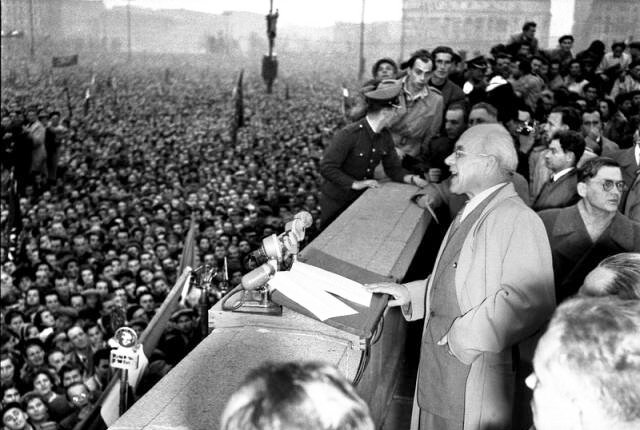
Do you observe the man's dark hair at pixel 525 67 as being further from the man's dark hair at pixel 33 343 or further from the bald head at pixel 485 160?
the bald head at pixel 485 160

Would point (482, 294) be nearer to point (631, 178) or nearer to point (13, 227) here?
point (631, 178)

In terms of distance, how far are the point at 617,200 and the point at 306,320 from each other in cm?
155

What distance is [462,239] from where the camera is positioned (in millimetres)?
2623

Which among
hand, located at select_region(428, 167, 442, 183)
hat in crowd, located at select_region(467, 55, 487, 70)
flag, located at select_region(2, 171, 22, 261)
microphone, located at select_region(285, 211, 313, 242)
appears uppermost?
hat in crowd, located at select_region(467, 55, 487, 70)

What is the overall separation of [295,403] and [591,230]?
8.49 feet

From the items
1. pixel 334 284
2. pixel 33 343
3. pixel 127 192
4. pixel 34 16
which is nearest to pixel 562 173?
pixel 334 284

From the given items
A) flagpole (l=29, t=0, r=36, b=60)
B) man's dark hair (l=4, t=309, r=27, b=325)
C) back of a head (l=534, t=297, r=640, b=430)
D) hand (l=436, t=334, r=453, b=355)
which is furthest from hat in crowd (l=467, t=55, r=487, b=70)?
flagpole (l=29, t=0, r=36, b=60)

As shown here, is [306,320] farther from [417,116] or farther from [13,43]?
[13,43]

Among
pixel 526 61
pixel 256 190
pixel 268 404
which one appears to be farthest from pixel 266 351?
pixel 256 190

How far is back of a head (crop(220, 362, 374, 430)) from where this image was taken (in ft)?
3.60

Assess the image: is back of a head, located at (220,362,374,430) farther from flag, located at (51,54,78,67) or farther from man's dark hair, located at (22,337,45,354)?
flag, located at (51,54,78,67)

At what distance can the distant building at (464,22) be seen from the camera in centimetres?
1634

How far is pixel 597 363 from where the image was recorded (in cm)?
125

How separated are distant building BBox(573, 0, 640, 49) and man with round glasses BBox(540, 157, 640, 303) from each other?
423 inches
